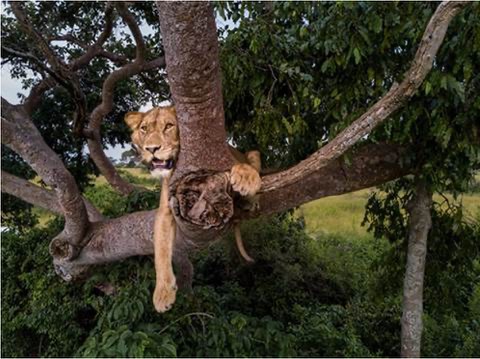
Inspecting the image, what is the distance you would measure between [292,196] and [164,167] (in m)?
0.95

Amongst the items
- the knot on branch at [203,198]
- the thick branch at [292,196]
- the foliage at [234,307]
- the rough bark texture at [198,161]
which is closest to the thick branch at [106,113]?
the rough bark texture at [198,161]

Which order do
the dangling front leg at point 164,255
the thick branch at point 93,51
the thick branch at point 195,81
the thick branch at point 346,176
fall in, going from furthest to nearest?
1. the thick branch at point 93,51
2. the thick branch at point 346,176
3. the dangling front leg at point 164,255
4. the thick branch at point 195,81

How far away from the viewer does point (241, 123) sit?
3.35 meters

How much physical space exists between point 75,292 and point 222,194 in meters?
2.67

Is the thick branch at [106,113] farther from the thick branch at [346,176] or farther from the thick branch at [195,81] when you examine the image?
the thick branch at [195,81]

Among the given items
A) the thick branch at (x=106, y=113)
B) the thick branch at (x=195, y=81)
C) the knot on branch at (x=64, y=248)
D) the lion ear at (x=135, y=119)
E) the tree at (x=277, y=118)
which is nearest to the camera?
the thick branch at (x=195, y=81)

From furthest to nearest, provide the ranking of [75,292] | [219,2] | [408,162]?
[75,292] < [408,162] < [219,2]

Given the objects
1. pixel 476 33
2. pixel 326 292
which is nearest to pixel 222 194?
pixel 476 33

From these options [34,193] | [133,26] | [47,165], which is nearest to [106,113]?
[133,26]

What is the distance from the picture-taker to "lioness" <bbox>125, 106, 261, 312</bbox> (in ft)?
6.77

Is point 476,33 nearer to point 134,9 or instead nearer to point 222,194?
point 222,194

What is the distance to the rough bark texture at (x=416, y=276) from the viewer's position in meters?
3.31

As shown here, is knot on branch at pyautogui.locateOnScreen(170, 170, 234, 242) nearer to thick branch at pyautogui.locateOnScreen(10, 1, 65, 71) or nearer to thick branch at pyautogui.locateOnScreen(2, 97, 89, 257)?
thick branch at pyautogui.locateOnScreen(2, 97, 89, 257)

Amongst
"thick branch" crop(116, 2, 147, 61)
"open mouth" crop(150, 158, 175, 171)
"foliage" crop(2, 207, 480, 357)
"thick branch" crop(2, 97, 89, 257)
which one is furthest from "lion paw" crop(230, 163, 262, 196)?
"thick branch" crop(116, 2, 147, 61)
